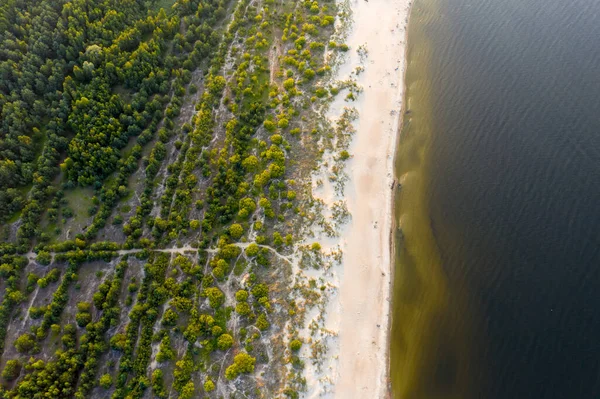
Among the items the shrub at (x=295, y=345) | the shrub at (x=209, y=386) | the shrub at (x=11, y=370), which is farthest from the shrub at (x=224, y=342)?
the shrub at (x=11, y=370)

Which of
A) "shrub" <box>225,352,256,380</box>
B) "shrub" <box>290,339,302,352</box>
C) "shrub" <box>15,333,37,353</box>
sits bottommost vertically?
"shrub" <box>15,333,37,353</box>

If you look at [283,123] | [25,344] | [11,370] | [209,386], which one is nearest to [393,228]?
[283,123]

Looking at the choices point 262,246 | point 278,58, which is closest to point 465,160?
point 262,246

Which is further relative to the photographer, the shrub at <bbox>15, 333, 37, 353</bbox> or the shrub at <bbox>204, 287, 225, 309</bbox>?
the shrub at <bbox>204, 287, 225, 309</bbox>

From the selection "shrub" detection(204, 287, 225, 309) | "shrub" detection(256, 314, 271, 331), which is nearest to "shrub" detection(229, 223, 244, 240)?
"shrub" detection(204, 287, 225, 309)

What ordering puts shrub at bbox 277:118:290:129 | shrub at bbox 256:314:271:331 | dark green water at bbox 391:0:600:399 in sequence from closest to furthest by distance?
1. dark green water at bbox 391:0:600:399
2. shrub at bbox 256:314:271:331
3. shrub at bbox 277:118:290:129

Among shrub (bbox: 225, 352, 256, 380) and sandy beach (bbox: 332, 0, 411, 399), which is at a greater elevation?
sandy beach (bbox: 332, 0, 411, 399)

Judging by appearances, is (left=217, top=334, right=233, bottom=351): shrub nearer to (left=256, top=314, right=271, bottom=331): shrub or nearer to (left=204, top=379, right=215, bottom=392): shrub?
(left=256, top=314, right=271, bottom=331): shrub
